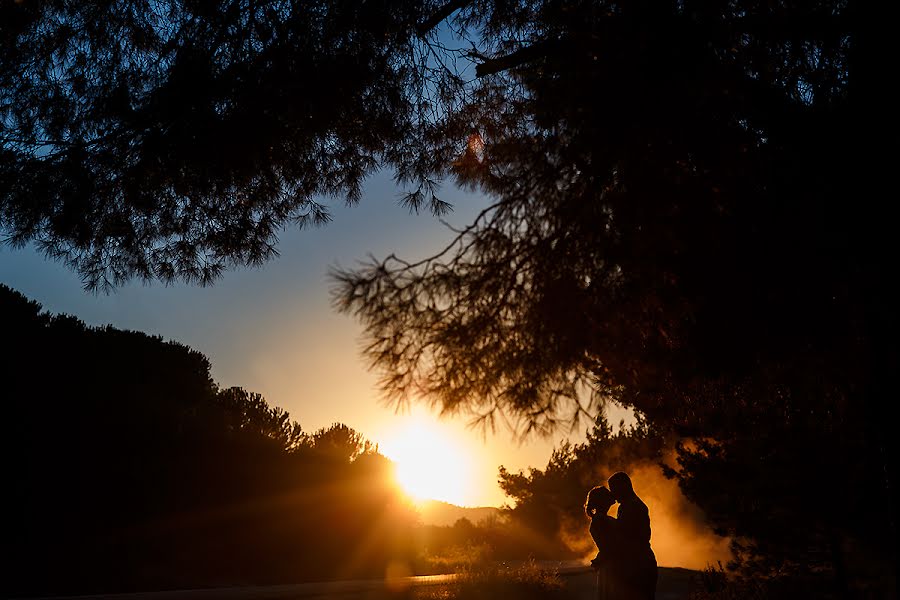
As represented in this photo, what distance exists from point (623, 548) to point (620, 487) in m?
0.50

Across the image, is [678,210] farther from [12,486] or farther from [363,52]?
[12,486]

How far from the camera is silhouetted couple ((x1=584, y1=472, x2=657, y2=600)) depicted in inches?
197

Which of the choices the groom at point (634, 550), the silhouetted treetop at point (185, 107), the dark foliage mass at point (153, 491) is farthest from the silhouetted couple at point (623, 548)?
the dark foliage mass at point (153, 491)

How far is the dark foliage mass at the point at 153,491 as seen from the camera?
1346cm

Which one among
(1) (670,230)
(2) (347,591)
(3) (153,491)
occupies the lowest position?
(2) (347,591)

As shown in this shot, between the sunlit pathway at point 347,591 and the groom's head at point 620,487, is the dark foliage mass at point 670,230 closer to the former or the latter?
the groom's head at point 620,487

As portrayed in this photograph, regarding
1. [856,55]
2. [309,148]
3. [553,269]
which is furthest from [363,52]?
[856,55]

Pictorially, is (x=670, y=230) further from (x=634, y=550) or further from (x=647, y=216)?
(x=634, y=550)

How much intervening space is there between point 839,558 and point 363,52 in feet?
28.0

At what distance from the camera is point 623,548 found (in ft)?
16.7

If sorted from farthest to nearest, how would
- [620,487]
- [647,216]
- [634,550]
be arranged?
1. [620,487]
2. [634,550]
3. [647,216]

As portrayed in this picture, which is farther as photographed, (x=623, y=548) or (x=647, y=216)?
(x=623, y=548)

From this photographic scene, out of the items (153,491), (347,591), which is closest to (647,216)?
(347,591)

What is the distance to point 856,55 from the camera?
3838 millimetres
